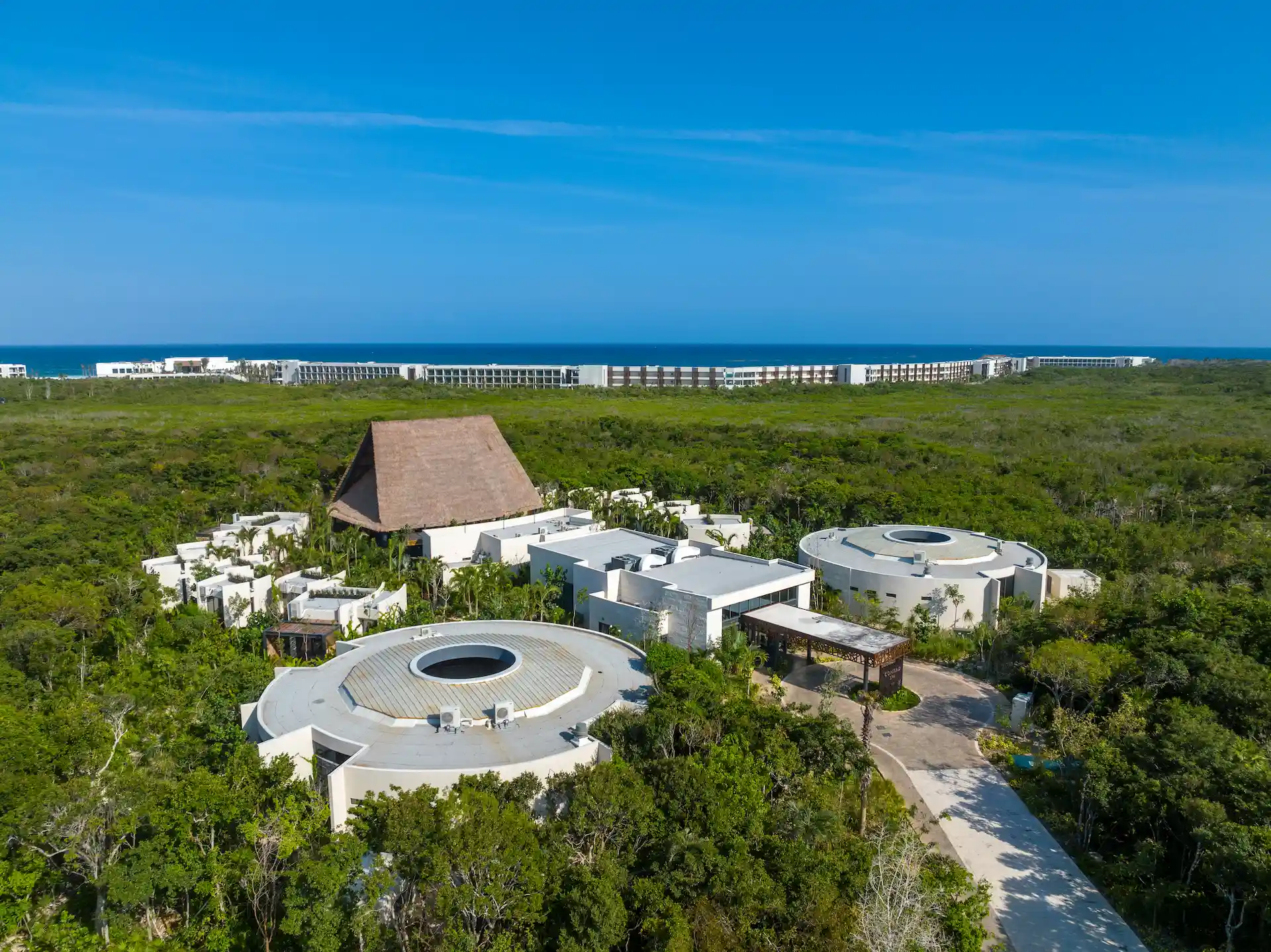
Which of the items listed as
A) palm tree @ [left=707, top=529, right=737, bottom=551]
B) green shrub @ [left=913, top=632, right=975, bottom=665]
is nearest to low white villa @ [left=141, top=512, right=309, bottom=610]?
A: palm tree @ [left=707, top=529, right=737, bottom=551]

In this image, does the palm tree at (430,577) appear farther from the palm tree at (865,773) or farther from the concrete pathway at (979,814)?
the palm tree at (865,773)

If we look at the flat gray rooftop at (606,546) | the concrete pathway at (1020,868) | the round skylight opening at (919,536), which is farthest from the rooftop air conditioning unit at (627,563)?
the concrete pathway at (1020,868)

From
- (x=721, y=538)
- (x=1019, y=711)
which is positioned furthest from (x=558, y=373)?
(x=1019, y=711)

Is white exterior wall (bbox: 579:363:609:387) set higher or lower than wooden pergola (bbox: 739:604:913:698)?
higher

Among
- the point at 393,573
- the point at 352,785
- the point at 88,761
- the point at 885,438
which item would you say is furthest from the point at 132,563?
the point at 885,438

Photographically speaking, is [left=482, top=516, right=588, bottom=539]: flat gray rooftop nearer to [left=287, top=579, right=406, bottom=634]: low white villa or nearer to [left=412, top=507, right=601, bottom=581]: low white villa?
[left=412, top=507, right=601, bottom=581]: low white villa

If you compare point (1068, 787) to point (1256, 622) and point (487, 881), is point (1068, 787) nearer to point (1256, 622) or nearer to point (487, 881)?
point (1256, 622)
